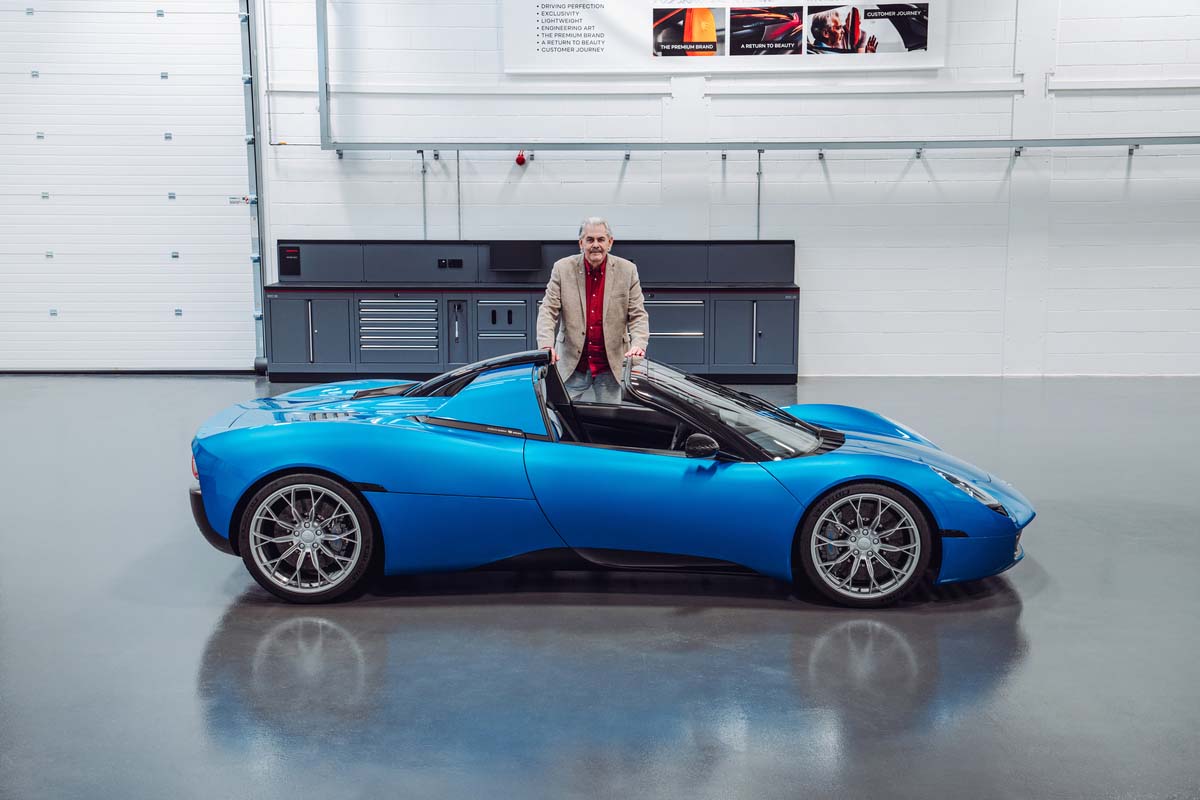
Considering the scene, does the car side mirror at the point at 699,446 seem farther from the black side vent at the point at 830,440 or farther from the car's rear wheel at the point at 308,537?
the car's rear wheel at the point at 308,537

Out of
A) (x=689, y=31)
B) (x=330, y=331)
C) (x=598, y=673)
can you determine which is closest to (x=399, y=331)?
(x=330, y=331)

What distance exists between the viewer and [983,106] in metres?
11.5

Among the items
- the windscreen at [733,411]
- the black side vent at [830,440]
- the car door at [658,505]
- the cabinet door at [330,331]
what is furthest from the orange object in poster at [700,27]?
the car door at [658,505]

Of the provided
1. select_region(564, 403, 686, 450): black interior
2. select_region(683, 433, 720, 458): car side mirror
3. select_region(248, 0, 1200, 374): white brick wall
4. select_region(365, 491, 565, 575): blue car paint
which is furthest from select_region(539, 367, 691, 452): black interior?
select_region(248, 0, 1200, 374): white brick wall

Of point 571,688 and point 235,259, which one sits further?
point 235,259

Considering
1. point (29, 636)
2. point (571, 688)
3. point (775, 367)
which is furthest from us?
point (775, 367)

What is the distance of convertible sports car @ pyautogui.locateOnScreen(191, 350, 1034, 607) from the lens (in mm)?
4066

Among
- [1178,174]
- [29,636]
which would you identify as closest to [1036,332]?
[1178,174]

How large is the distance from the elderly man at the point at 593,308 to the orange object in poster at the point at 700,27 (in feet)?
21.9

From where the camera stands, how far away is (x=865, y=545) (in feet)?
13.6

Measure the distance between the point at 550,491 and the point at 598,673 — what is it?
0.78 metres

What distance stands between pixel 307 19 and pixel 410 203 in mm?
2285

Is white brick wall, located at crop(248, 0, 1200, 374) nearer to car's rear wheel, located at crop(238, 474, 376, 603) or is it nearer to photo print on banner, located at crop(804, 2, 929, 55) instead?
photo print on banner, located at crop(804, 2, 929, 55)

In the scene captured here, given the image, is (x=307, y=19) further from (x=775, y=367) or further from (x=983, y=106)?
(x=983, y=106)
